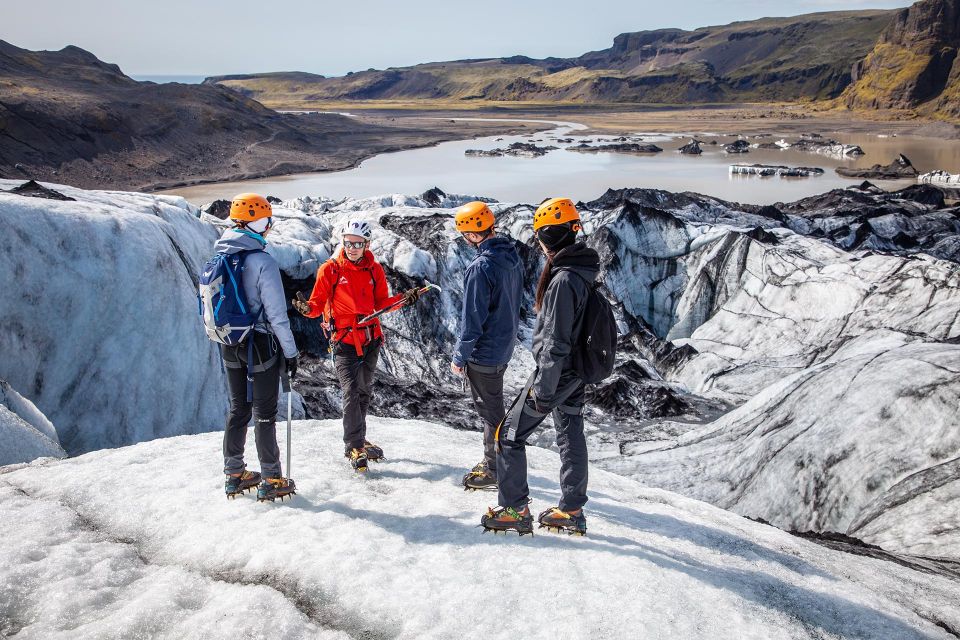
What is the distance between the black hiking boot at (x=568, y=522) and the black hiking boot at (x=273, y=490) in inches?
83.4

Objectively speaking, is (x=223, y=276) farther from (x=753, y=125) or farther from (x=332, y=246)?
(x=753, y=125)

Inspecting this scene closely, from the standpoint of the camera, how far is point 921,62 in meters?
104

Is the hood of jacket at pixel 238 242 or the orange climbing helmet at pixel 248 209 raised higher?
the orange climbing helmet at pixel 248 209

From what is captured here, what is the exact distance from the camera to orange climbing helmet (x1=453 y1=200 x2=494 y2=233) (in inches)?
210

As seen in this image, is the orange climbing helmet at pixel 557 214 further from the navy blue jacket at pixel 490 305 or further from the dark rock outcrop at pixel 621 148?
the dark rock outcrop at pixel 621 148

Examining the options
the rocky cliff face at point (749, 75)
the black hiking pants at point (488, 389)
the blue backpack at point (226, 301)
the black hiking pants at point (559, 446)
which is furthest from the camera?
the rocky cliff face at point (749, 75)

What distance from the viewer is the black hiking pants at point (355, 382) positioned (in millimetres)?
6145

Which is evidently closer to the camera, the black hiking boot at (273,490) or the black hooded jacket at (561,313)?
the black hooded jacket at (561,313)

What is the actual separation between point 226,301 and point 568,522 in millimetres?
3160

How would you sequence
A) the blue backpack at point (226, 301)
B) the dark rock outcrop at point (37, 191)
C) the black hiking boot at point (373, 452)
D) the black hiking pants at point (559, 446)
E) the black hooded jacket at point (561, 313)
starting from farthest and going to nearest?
1. the dark rock outcrop at point (37, 191)
2. the black hiking boot at point (373, 452)
3. the blue backpack at point (226, 301)
4. the black hiking pants at point (559, 446)
5. the black hooded jacket at point (561, 313)

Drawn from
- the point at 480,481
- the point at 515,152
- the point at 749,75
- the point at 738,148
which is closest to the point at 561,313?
the point at 480,481

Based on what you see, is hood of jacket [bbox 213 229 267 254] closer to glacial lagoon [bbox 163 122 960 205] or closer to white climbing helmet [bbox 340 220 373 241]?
white climbing helmet [bbox 340 220 373 241]

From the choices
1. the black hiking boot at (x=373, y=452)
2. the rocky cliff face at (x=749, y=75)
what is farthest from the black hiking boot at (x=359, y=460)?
the rocky cliff face at (x=749, y=75)

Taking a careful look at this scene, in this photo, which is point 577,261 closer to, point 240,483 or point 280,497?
point 280,497
